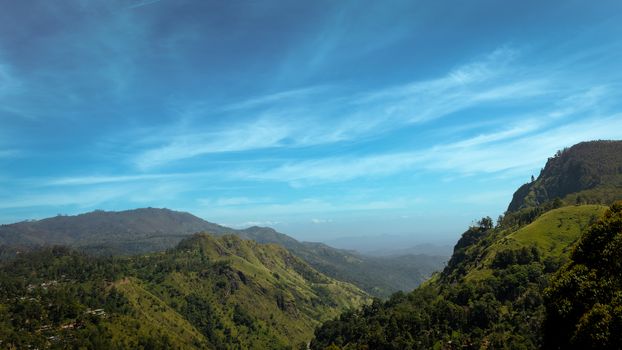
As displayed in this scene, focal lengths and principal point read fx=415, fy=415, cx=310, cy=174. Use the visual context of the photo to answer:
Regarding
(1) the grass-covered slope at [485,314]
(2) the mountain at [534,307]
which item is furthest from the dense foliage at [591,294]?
(1) the grass-covered slope at [485,314]

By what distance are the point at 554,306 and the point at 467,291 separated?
402ft

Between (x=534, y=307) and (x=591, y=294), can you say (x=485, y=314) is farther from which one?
(x=591, y=294)

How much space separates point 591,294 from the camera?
201ft

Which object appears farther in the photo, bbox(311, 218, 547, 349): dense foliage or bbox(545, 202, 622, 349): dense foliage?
bbox(311, 218, 547, 349): dense foliage

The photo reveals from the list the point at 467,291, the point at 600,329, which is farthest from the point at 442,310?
the point at 600,329

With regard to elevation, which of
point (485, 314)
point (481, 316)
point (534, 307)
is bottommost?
point (481, 316)

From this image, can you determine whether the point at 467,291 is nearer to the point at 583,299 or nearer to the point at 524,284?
the point at 524,284

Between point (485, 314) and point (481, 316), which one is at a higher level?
point (485, 314)

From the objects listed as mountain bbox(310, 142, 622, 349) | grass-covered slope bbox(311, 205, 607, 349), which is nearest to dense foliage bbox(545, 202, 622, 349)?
mountain bbox(310, 142, 622, 349)

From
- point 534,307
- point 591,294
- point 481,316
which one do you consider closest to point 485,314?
point 481,316

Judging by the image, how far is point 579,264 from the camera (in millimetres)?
67750

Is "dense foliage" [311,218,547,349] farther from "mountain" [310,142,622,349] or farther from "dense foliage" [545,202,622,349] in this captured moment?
"dense foliage" [545,202,622,349]

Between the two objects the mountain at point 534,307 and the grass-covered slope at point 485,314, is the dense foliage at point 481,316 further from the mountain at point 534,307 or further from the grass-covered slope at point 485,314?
the mountain at point 534,307

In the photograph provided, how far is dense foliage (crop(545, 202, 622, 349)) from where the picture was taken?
52603 mm
